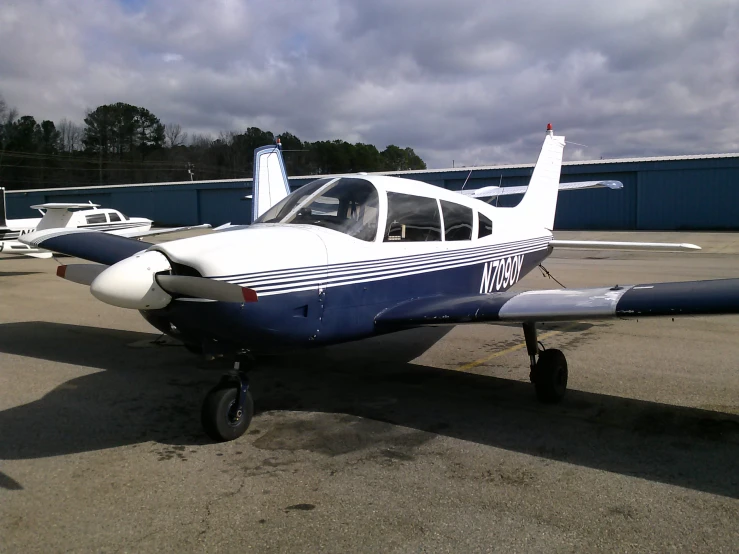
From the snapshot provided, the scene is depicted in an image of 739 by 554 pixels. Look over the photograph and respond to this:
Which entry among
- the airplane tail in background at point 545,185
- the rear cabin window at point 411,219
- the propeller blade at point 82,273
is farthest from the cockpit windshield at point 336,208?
the airplane tail in background at point 545,185

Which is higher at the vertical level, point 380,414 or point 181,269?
point 181,269

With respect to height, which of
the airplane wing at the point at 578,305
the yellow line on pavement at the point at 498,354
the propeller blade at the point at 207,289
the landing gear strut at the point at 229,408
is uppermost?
the propeller blade at the point at 207,289

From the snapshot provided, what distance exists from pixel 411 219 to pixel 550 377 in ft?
6.35

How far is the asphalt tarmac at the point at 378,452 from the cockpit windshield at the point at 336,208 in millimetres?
1630

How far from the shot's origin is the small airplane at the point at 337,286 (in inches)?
163

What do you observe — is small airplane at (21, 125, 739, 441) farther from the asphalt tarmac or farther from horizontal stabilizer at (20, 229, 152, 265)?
horizontal stabilizer at (20, 229, 152, 265)

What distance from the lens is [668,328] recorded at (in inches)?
359

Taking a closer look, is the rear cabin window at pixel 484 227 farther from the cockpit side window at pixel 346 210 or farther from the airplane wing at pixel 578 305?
the cockpit side window at pixel 346 210

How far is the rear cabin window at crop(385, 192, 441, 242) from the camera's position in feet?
18.2

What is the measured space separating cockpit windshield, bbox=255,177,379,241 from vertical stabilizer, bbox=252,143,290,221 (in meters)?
5.59

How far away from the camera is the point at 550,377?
17.8 ft

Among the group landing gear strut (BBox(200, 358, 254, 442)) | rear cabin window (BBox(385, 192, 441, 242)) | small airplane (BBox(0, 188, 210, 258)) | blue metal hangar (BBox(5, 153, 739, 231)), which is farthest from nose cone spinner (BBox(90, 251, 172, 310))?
blue metal hangar (BBox(5, 153, 739, 231))

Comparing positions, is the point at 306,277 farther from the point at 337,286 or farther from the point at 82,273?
the point at 82,273

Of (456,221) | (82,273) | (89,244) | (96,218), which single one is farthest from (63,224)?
(456,221)
